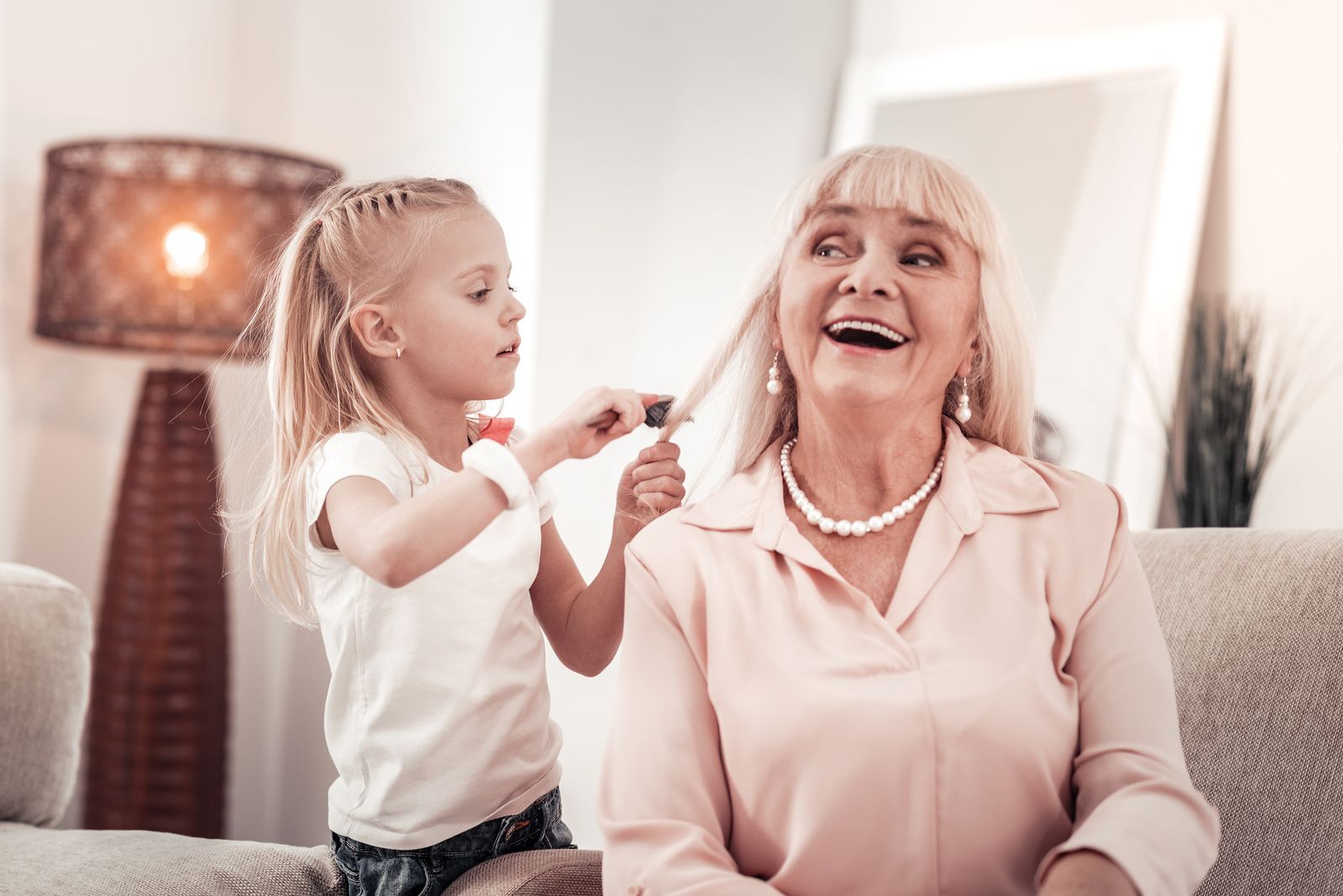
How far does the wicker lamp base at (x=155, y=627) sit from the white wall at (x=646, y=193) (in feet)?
2.52

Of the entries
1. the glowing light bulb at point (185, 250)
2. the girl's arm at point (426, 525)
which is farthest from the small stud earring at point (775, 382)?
the glowing light bulb at point (185, 250)

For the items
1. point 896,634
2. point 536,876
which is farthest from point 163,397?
point 896,634

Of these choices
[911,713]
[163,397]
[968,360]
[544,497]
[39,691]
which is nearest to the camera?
Result: [911,713]

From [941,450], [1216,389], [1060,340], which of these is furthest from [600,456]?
[941,450]

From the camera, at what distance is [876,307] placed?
3.94 feet

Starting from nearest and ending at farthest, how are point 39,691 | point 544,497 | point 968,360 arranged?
1. point 968,360
2. point 544,497
3. point 39,691

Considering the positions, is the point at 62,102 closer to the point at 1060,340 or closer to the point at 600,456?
the point at 600,456

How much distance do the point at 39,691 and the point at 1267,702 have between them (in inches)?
57.0

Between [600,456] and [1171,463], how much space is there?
1.11 m

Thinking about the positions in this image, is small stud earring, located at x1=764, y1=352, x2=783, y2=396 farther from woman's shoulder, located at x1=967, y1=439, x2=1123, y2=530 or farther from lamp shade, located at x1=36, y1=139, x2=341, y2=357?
lamp shade, located at x1=36, y1=139, x2=341, y2=357

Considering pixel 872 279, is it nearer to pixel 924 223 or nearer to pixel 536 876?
pixel 924 223

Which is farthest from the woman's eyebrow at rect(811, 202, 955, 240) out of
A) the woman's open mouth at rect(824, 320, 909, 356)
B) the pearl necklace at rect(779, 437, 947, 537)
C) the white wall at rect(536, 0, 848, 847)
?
the white wall at rect(536, 0, 848, 847)

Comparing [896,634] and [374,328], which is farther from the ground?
[374,328]

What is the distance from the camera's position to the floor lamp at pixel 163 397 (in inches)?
101
